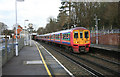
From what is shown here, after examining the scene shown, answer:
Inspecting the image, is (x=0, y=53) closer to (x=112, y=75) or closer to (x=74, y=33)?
(x=112, y=75)

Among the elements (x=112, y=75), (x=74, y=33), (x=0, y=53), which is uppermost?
(x=74, y=33)

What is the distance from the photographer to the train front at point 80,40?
13.6 meters

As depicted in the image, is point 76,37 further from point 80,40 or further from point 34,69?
point 34,69

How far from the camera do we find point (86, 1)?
29.9m

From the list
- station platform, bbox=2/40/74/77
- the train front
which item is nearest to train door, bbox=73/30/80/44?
the train front

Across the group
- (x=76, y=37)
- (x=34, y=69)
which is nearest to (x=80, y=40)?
(x=76, y=37)

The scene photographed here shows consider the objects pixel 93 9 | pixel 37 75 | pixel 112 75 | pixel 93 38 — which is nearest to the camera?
pixel 37 75

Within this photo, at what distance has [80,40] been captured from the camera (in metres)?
13.7

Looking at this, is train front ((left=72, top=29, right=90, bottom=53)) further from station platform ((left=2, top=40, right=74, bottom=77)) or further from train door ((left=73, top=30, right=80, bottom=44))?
station platform ((left=2, top=40, right=74, bottom=77))

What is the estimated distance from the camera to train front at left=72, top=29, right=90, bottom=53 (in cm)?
1362

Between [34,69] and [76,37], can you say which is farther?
[76,37]

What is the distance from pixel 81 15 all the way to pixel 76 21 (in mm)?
3107

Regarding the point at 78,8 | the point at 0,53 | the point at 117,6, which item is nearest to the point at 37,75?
the point at 0,53

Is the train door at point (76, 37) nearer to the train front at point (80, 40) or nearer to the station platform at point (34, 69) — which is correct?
the train front at point (80, 40)
